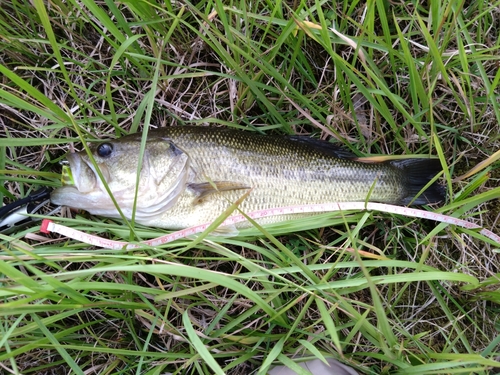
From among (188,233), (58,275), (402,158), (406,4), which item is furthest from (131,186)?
(406,4)

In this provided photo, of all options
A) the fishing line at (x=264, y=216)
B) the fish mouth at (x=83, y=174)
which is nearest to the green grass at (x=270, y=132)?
the fishing line at (x=264, y=216)

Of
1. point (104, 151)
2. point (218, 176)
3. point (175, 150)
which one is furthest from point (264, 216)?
point (104, 151)

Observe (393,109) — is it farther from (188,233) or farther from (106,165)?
(106,165)

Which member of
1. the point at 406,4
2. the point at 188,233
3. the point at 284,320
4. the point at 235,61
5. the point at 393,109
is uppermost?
the point at 406,4

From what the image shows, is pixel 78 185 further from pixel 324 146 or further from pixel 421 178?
pixel 421 178

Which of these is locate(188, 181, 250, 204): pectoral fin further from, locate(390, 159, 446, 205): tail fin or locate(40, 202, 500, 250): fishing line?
locate(390, 159, 446, 205): tail fin

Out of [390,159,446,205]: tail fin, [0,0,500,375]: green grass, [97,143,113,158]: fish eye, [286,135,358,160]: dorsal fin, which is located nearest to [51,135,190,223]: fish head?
[97,143,113,158]: fish eye
